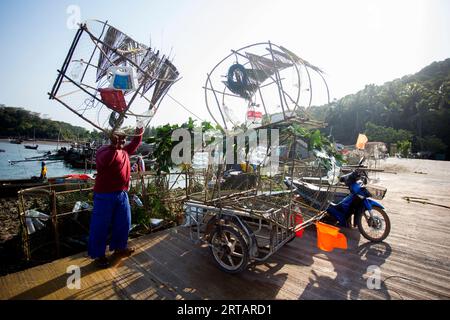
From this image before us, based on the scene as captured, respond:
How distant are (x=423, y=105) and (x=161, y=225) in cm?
6551

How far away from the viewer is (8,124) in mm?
82125

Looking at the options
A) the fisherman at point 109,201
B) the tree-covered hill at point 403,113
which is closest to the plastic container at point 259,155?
the fisherman at point 109,201

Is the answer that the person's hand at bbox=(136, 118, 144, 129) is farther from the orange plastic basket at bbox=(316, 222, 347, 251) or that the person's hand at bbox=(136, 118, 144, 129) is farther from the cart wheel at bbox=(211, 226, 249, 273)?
the orange plastic basket at bbox=(316, 222, 347, 251)

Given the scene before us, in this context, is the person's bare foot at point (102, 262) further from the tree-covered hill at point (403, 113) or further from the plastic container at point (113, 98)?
the tree-covered hill at point (403, 113)

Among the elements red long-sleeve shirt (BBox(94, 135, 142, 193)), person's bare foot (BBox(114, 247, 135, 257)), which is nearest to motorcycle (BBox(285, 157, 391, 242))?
person's bare foot (BBox(114, 247, 135, 257))

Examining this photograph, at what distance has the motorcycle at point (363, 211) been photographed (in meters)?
4.32

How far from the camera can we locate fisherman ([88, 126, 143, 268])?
331 centimetres

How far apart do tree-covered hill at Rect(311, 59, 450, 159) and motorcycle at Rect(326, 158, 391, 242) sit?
1519 inches

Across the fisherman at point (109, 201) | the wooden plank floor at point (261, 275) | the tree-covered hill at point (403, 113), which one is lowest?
the wooden plank floor at point (261, 275)

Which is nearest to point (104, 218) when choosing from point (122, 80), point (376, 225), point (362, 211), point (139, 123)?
point (139, 123)

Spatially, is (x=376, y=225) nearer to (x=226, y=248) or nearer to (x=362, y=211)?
(x=362, y=211)

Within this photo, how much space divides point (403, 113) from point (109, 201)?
70.5 m

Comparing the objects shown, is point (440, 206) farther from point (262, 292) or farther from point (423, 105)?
point (423, 105)
